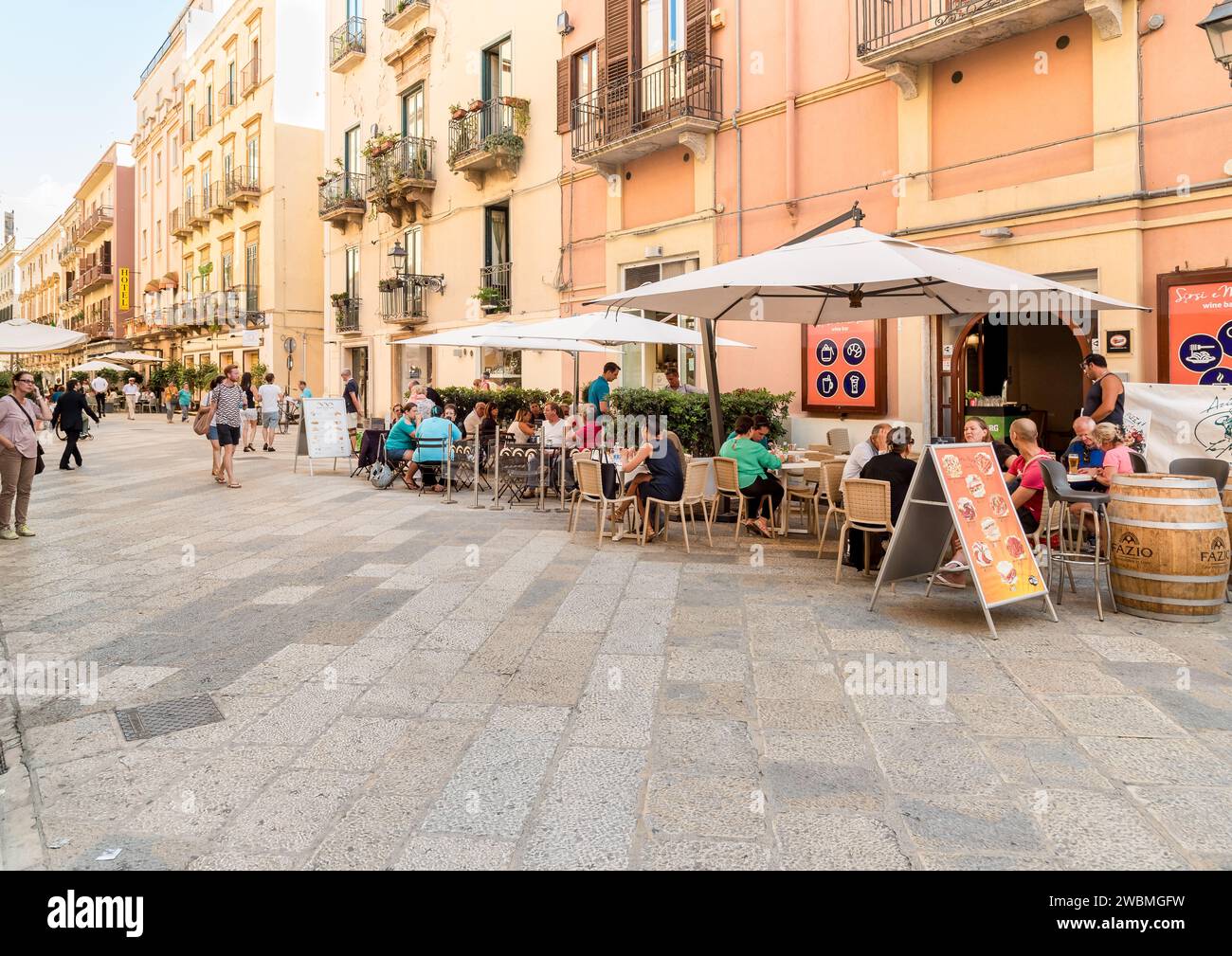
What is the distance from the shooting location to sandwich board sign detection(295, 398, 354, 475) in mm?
13906

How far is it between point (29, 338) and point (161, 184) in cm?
3455

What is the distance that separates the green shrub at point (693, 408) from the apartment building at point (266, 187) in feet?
70.7

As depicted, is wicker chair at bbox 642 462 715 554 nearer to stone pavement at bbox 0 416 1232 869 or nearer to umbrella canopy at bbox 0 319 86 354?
stone pavement at bbox 0 416 1232 869

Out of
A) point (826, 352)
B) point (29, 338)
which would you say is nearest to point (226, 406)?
point (29, 338)

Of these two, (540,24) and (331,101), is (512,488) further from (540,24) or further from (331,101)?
(331,101)

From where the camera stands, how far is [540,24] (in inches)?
684

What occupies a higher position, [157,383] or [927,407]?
[157,383]

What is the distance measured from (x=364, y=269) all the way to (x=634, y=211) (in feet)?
38.5

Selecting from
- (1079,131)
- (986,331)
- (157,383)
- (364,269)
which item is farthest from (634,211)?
(157,383)

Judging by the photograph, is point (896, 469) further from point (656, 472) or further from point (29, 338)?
point (29, 338)

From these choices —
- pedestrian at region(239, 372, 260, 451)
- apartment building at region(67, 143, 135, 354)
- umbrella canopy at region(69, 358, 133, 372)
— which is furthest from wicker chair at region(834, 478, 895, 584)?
apartment building at region(67, 143, 135, 354)

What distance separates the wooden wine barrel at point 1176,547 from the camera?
5.35 m

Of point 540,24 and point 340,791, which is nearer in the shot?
point 340,791

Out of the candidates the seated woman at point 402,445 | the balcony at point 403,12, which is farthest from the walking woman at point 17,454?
the balcony at point 403,12
